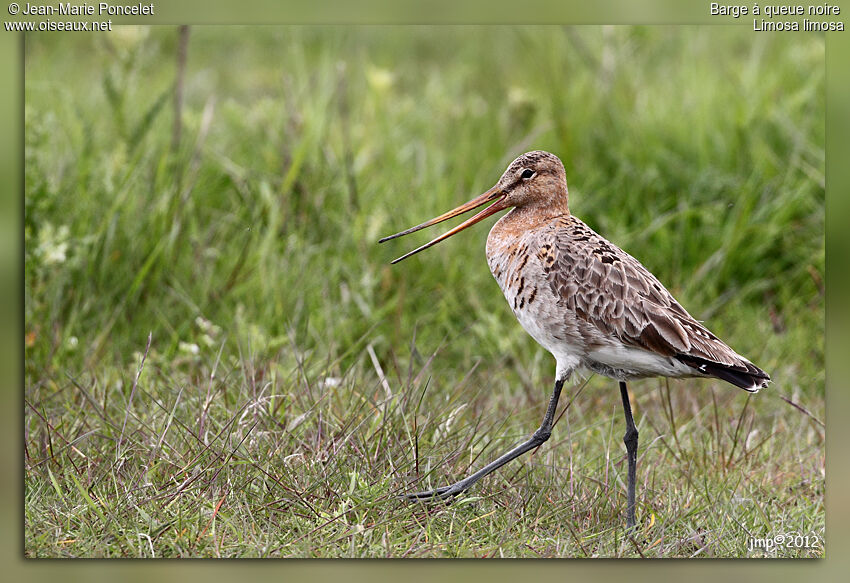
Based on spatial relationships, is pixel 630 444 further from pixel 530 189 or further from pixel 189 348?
pixel 189 348

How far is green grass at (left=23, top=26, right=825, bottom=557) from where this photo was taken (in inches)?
153

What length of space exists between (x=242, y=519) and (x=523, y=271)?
1.41m

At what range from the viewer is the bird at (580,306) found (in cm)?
381

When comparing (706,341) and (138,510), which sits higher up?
(706,341)

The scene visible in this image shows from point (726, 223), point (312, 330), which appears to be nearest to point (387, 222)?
point (312, 330)

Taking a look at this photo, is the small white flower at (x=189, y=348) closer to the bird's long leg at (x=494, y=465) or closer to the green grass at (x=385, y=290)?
the green grass at (x=385, y=290)

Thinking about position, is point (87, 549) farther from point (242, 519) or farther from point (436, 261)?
point (436, 261)

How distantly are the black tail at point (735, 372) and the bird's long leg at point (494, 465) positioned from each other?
1.77 feet

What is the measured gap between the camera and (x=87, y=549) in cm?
364

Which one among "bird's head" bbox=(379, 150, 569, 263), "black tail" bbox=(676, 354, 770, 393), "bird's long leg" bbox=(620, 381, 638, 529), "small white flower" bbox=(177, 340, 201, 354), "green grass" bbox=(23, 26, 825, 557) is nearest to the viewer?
"black tail" bbox=(676, 354, 770, 393)

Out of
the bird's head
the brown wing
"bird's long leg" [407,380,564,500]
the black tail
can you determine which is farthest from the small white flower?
the black tail

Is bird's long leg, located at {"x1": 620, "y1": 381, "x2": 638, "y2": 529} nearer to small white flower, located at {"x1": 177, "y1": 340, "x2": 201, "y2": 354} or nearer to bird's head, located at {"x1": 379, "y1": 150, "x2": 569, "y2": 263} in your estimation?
bird's head, located at {"x1": 379, "y1": 150, "x2": 569, "y2": 263}

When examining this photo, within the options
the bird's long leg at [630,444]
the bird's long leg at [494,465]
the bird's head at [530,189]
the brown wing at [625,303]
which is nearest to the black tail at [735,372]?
the brown wing at [625,303]

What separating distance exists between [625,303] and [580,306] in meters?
0.17
